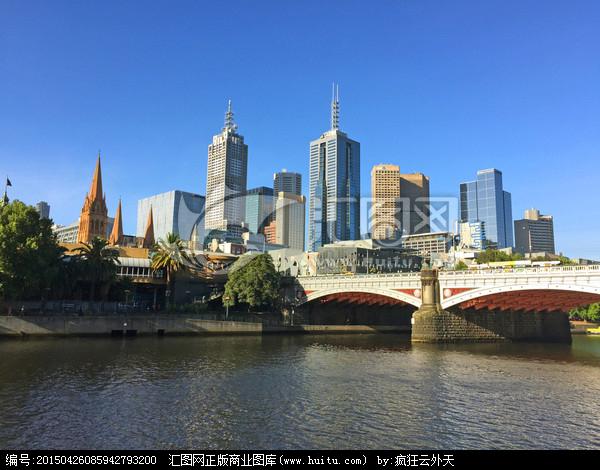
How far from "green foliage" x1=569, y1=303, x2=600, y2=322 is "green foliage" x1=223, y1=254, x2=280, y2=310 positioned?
86710 millimetres

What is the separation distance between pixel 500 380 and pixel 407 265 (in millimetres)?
115249

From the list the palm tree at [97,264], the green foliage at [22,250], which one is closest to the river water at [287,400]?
the green foliage at [22,250]

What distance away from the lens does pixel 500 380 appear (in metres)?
44.2

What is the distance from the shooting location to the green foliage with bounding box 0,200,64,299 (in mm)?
68375

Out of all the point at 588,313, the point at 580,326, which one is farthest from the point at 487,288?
the point at 588,313

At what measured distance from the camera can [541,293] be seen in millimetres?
69750

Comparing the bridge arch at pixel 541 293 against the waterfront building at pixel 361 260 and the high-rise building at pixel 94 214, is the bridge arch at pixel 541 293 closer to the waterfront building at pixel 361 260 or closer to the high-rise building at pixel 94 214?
the waterfront building at pixel 361 260

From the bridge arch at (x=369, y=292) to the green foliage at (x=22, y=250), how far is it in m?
48.5

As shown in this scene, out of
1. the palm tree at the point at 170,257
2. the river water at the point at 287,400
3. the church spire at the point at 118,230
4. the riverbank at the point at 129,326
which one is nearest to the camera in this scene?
the river water at the point at 287,400
